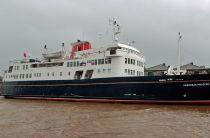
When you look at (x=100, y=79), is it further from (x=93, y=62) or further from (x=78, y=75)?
(x=78, y=75)

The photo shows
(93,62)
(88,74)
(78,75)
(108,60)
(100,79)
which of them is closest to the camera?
(100,79)

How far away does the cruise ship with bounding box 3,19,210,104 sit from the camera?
25094 millimetres

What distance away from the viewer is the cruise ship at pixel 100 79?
82.3ft

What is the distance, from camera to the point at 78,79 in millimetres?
31656

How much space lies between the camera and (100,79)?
96.1 feet

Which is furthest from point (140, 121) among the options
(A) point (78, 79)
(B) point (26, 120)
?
(A) point (78, 79)

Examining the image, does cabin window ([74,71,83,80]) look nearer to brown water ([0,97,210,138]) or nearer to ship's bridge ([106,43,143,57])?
ship's bridge ([106,43,143,57])

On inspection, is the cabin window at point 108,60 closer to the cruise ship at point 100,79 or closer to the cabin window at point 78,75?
the cruise ship at point 100,79

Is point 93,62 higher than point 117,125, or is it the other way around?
point 93,62

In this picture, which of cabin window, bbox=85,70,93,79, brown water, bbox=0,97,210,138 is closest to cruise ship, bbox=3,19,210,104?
cabin window, bbox=85,70,93,79

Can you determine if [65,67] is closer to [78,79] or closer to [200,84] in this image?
[78,79]

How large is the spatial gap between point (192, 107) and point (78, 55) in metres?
14.1

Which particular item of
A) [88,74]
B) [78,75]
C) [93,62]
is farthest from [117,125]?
[78,75]

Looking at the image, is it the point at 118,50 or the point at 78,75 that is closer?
the point at 118,50
